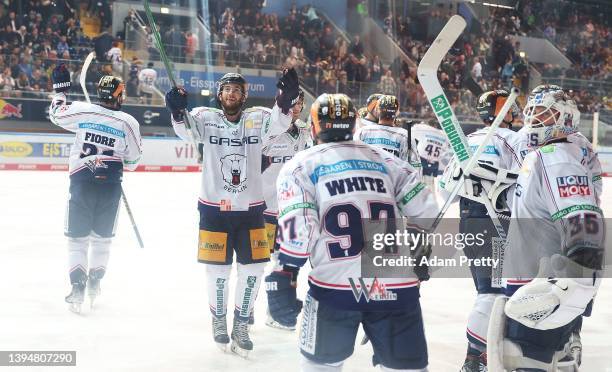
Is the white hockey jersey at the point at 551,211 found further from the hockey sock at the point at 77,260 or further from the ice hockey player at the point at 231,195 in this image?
the hockey sock at the point at 77,260

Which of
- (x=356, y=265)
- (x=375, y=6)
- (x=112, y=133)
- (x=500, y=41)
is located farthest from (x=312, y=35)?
(x=356, y=265)

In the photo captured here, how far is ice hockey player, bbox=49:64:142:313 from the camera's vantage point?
4.89 m

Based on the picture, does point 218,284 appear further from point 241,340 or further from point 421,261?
point 421,261

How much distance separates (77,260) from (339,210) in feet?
9.64

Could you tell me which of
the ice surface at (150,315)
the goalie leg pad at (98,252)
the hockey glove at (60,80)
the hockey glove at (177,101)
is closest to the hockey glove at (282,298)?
the ice surface at (150,315)

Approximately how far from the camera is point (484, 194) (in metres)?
3.30

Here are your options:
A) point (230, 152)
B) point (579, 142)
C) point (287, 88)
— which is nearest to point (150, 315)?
point (230, 152)

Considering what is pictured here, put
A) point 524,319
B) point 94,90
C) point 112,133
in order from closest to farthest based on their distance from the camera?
point 524,319 → point 112,133 → point 94,90

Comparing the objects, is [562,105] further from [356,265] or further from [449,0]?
[449,0]

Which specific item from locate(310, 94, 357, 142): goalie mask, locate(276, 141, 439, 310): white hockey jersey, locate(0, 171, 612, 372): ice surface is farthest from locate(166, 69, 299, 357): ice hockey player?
locate(276, 141, 439, 310): white hockey jersey

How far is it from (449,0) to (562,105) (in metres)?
15.8

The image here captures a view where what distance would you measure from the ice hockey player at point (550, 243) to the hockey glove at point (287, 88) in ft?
4.80

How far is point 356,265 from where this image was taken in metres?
2.55

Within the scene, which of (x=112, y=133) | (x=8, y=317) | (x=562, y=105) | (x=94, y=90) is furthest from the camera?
(x=94, y=90)
